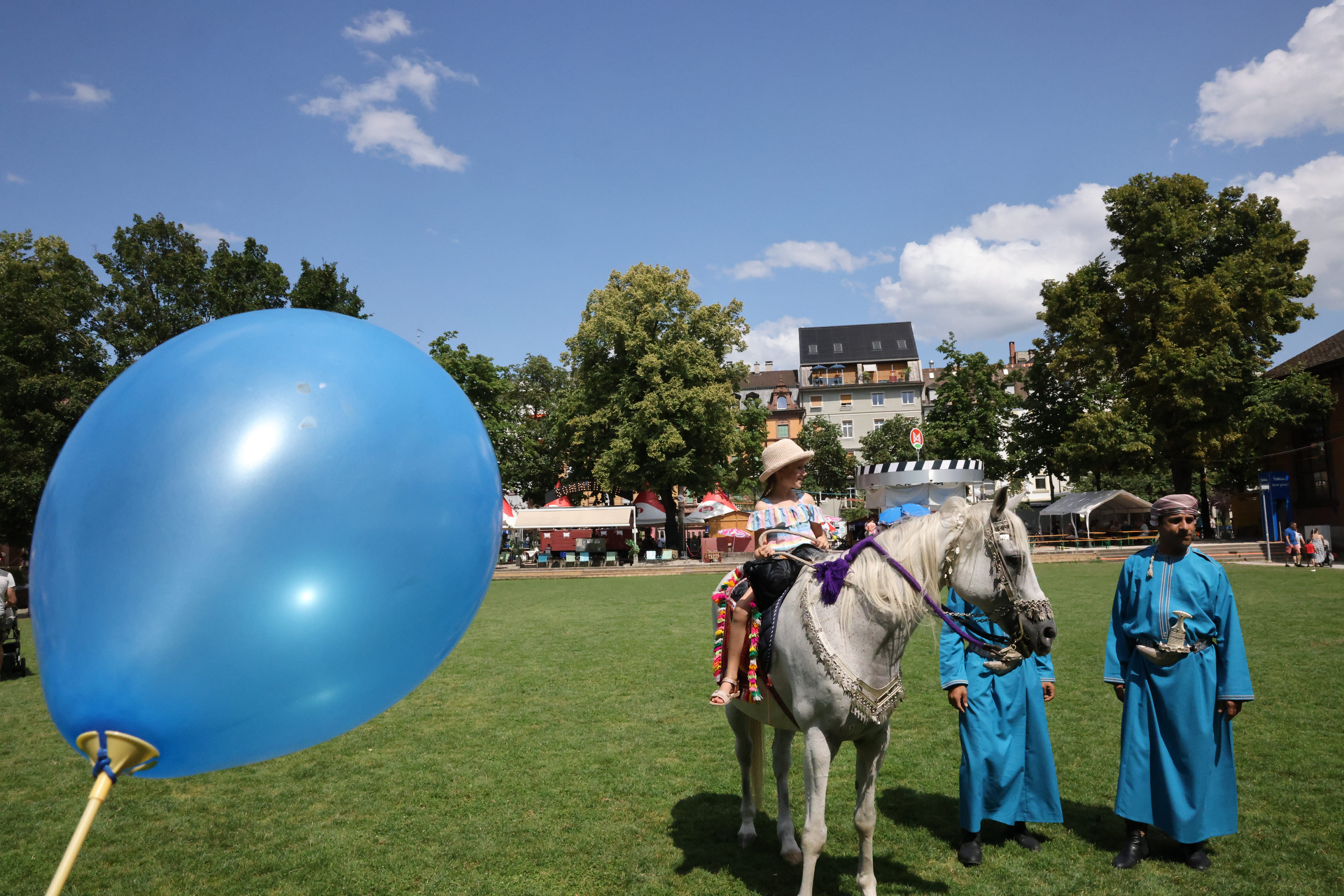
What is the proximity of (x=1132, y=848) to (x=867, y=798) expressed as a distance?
6.97 feet

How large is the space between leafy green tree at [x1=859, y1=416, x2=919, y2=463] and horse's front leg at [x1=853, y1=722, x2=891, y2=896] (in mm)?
74922

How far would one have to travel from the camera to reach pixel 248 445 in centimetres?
215

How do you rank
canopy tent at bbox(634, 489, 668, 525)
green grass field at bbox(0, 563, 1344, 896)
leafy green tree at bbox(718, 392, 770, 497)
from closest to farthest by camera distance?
green grass field at bbox(0, 563, 1344, 896), canopy tent at bbox(634, 489, 668, 525), leafy green tree at bbox(718, 392, 770, 497)

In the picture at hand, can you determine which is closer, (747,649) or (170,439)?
(170,439)

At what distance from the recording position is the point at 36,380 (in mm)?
25438

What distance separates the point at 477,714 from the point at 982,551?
24.0 ft

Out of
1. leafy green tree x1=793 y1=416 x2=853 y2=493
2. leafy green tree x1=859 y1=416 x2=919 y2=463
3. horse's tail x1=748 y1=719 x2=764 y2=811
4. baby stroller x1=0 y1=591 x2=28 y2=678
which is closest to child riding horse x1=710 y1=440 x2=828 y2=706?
horse's tail x1=748 y1=719 x2=764 y2=811

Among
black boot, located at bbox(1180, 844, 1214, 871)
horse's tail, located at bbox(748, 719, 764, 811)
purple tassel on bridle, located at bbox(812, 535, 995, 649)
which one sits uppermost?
purple tassel on bridle, located at bbox(812, 535, 995, 649)

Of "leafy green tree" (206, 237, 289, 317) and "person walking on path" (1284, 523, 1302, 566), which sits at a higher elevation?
"leafy green tree" (206, 237, 289, 317)

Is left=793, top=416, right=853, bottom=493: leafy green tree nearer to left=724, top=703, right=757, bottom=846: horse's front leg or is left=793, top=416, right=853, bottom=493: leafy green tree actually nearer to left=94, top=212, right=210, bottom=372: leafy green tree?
left=94, top=212, right=210, bottom=372: leafy green tree

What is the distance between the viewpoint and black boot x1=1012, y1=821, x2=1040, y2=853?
529cm

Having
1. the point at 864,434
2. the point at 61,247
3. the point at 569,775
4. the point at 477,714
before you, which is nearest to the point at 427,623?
the point at 569,775

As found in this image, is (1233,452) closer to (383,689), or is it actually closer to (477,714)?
(477,714)

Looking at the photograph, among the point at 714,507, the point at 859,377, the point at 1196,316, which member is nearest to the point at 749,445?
the point at 714,507
